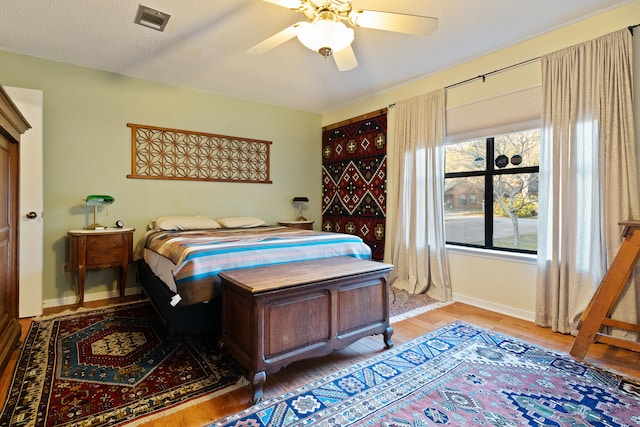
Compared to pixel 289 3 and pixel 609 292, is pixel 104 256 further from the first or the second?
pixel 609 292

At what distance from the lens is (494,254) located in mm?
3166

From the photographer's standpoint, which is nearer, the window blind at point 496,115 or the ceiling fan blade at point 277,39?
the ceiling fan blade at point 277,39

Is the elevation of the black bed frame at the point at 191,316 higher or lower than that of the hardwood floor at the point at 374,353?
higher

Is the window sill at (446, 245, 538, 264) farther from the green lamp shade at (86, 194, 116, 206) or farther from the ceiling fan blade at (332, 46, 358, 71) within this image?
the green lamp shade at (86, 194, 116, 206)

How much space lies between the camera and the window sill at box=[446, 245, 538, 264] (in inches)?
115

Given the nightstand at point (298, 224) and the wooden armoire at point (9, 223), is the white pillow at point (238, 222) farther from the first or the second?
the wooden armoire at point (9, 223)

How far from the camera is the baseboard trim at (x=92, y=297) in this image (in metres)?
3.28

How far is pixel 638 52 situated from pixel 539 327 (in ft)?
7.28

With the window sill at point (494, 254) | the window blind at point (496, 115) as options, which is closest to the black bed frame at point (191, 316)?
the window sill at point (494, 254)

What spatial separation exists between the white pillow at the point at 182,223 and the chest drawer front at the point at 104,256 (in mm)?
479

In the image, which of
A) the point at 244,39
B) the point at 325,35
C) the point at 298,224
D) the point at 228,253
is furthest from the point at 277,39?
the point at 298,224

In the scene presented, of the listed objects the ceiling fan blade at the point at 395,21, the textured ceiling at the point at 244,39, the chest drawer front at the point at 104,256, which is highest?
the textured ceiling at the point at 244,39

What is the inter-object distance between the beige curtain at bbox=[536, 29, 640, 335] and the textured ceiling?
1.49 feet

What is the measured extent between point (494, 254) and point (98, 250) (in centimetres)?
392
